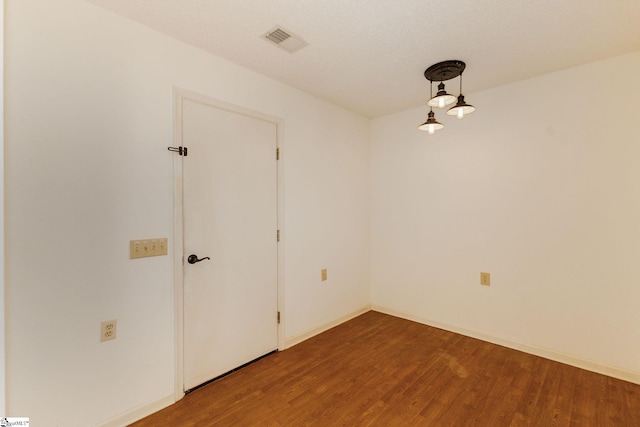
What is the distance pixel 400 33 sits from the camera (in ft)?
6.18

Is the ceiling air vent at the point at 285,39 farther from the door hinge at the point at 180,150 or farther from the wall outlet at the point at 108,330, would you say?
the wall outlet at the point at 108,330

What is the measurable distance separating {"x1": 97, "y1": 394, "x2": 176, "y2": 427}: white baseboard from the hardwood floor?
0.04 meters

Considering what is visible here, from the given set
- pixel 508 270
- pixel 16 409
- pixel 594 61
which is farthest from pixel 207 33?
pixel 508 270

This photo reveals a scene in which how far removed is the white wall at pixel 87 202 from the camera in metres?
1.43

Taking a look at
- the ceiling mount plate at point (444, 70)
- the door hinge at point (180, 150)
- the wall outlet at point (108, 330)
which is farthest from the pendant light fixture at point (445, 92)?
the wall outlet at point (108, 330)

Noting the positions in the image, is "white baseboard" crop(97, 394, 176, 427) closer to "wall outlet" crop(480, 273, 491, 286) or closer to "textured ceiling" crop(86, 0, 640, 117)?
"textured ceiling" crop(86, 0, 640, 117)

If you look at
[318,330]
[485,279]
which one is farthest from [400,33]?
[318,330]

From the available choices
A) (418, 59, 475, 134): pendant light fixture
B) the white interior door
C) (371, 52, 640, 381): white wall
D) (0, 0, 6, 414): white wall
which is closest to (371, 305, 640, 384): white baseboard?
(371, 52, 640, 381): white wall

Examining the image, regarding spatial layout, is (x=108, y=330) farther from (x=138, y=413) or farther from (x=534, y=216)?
(x=534, y=216)

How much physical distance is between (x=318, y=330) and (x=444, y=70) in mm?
2791

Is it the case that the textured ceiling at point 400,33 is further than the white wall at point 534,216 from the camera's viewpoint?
No

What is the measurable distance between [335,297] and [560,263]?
2173mm

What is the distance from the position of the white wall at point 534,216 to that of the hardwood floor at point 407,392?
34 centimetres

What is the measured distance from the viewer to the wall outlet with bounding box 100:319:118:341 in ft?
5.45
